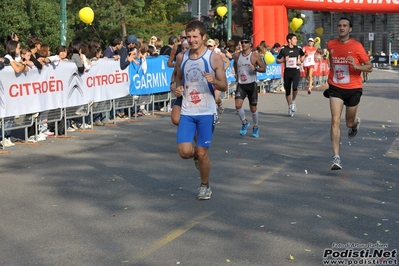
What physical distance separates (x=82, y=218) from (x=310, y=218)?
2182 mm

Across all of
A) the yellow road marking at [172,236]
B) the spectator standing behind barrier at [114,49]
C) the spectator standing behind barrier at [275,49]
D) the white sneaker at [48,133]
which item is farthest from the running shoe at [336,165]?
the spectator standing behind barrier at [275,49]

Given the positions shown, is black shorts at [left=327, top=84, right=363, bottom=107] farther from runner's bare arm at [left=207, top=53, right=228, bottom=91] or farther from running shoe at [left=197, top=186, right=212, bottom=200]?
running shoe at [left=197, top=186, right=212, bottom=200]

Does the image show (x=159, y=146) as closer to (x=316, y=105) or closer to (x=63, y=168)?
(x=63, y=168)

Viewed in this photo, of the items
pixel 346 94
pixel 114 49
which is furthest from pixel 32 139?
pixel 346 94

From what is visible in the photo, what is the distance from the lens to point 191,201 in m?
8.64

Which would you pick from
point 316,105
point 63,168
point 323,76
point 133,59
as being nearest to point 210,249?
point 63,168

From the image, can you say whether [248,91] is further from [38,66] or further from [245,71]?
[38,66]

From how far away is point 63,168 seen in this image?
1116 centimetres

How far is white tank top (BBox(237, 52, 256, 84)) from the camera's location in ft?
49.1

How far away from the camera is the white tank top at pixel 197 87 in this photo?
8562 mm

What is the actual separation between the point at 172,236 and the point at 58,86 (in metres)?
7.78

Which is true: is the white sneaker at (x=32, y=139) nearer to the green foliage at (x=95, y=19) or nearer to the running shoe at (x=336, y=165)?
the running shoe at (x=336, y=165)

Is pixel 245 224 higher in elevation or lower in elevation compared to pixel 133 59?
lower

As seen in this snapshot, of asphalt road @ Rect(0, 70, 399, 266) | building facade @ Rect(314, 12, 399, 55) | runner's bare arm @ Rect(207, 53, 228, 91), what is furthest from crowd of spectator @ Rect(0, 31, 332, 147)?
building facade @ Rect(314, 12, 399, 55)
